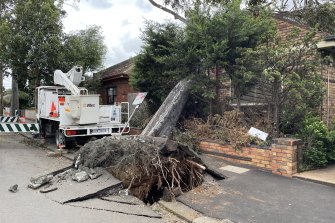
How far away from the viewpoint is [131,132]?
42.2 feet

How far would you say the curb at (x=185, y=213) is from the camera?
490cm

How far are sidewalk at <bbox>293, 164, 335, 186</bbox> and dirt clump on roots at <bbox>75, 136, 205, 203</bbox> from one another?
220 cm

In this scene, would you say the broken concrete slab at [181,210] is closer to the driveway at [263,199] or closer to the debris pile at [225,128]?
the driveway at [263,199]

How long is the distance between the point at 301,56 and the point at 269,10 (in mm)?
2604

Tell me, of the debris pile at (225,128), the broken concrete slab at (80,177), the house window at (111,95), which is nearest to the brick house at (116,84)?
the house window at (111,95)

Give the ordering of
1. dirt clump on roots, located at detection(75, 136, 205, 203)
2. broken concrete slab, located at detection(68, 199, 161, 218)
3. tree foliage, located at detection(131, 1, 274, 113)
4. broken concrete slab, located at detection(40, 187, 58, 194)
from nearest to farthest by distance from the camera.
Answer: broken concrete slab, located at detection(68, 199, 161, 218) → broken concrete slab, located at detection(40, 187, 58, 194) → dirt clump on roots, located at detection(75, 136, 205, 203) → tree foliage, located at detection(131, 1, 274, 113)

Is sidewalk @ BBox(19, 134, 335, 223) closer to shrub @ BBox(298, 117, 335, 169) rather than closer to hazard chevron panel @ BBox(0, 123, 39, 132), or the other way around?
shrub @ BBox(298, 117, 335, 169)

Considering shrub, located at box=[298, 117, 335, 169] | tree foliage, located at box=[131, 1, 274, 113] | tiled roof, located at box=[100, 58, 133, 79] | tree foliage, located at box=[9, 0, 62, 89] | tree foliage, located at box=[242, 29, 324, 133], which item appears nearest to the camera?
shrub, located at box=[298, 117, 335, 169]

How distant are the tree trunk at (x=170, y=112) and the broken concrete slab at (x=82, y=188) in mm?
3576

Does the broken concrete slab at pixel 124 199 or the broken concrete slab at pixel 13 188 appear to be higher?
the broken concrete slab at pixel 13 188

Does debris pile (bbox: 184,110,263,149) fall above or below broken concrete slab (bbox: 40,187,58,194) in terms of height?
above

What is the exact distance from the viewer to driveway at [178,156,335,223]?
16.6ft

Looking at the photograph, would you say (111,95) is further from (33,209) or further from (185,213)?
(185,213)

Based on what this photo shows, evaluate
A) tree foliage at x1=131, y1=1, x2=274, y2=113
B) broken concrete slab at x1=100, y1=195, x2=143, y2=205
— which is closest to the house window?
tree foliage at x1=131, y1=1, x2=274, y2=113
